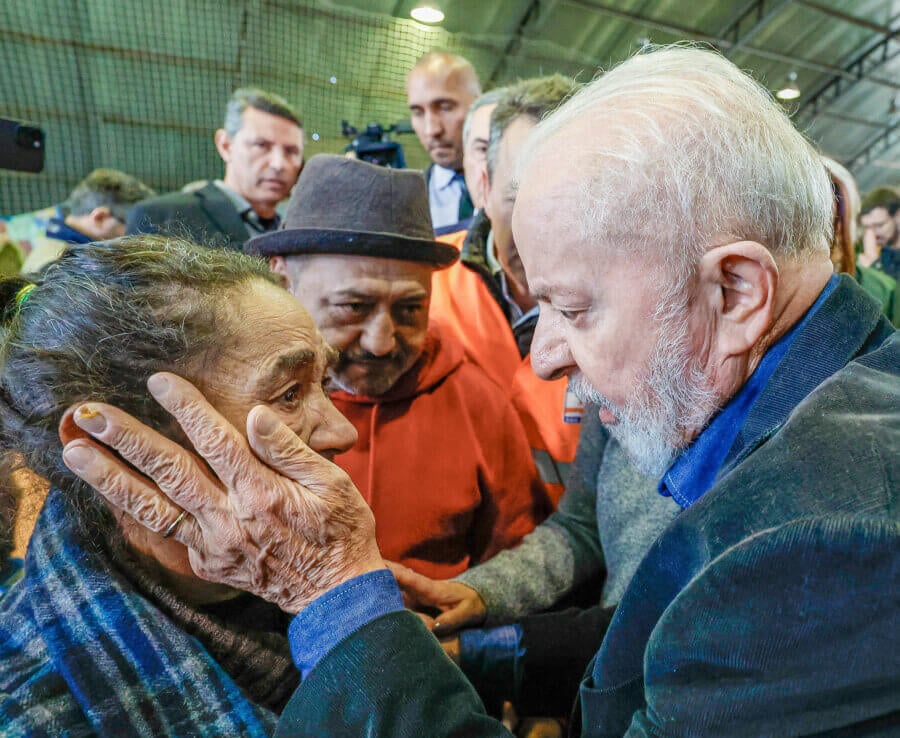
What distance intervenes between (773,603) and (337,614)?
0.60 meters

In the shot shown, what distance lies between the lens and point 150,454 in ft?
3.30

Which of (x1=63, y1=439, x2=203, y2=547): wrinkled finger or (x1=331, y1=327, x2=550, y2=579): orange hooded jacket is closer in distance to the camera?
(x1=63, y1=439, x2=203, y2=547): wrinkled finger

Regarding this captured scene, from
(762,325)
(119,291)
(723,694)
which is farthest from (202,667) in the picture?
(762,325)

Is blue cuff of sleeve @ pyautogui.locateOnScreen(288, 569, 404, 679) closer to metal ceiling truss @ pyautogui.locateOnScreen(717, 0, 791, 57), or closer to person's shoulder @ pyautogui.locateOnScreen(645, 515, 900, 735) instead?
person's shoulder @ pyautogui.locateOnScreen(645, 515, 900, 735)

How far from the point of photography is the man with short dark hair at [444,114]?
378 centimetres

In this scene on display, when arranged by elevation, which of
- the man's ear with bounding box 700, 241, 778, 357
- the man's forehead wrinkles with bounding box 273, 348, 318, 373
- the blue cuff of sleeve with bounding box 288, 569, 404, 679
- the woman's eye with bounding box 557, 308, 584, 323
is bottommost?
the blue cuff of sleeve with bounding box 288, 569, 404, 679

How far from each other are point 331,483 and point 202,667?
37 centimetres

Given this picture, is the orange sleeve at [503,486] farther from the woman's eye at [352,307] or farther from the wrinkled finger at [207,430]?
the wrinkled finger at [207,430]

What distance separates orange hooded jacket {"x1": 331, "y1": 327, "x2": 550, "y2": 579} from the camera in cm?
169

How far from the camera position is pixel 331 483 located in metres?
1.06

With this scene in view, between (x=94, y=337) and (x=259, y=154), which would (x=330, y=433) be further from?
(x=259, y=154)

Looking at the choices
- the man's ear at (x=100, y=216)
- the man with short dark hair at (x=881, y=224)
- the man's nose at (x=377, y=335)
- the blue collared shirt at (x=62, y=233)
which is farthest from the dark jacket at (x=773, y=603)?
the man with short dark hair at (x=881, y=224)

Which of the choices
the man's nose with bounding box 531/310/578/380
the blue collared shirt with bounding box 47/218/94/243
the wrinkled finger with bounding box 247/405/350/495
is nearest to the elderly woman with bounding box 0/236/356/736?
the wrinkled finger with bounding box 247/405/350/495

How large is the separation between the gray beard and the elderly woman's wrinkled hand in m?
0.51
